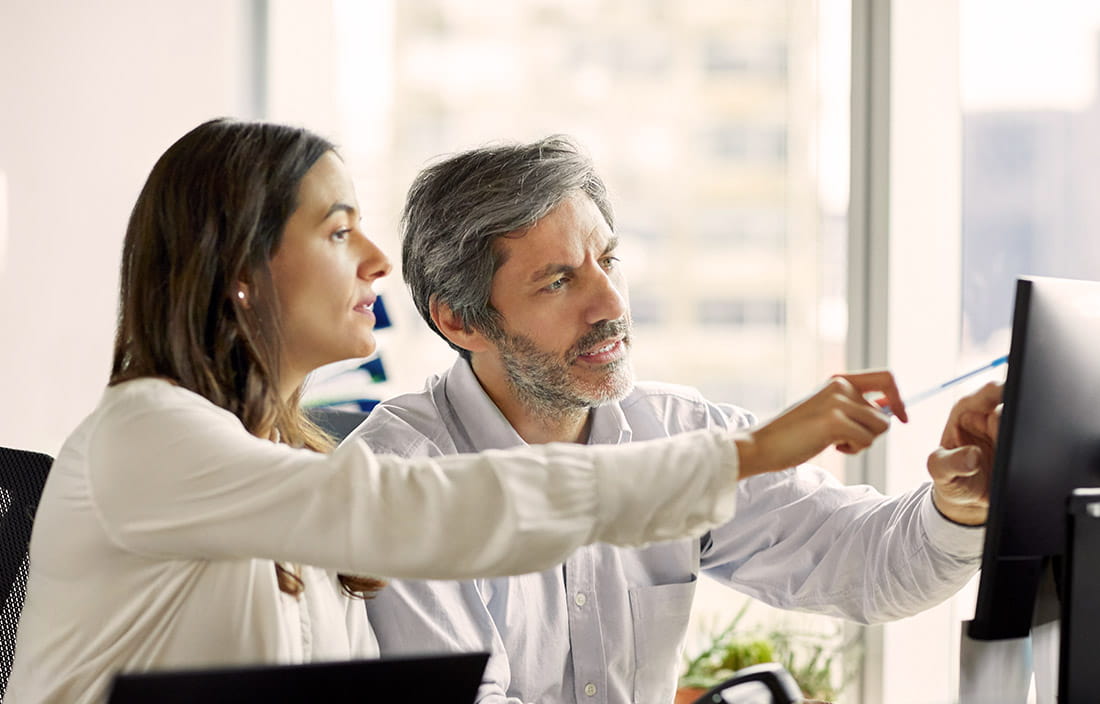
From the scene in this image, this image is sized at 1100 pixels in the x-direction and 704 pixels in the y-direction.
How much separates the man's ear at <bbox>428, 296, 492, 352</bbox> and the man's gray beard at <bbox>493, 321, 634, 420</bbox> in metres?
0.04

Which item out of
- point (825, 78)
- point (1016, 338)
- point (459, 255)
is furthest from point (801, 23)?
point (1016, 338)

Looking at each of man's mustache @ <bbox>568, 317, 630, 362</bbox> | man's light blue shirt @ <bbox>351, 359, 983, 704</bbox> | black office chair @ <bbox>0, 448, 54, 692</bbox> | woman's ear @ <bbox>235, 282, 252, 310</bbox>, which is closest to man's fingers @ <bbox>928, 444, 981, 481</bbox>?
man's light blue shirt @ <bbox>351, 359, 983, 704</bbox>

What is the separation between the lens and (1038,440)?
1.05 metres

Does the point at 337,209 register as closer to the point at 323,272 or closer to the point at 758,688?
the point at 323,272

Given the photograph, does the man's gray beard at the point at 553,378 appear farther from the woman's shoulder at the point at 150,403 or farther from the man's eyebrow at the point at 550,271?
the woman's shoulder at the point at 150,403

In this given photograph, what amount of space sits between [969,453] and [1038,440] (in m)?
0.29

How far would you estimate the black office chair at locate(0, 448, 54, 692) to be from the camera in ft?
4.70

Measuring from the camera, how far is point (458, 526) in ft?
3.26

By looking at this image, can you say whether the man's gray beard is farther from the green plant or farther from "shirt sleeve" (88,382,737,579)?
the green plant

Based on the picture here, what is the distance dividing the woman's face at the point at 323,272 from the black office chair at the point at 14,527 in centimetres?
39

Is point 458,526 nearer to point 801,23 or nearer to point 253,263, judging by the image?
point 253,263

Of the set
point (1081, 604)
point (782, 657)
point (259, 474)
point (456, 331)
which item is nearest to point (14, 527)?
point (259, 474)

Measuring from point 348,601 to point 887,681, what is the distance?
74.2 inches

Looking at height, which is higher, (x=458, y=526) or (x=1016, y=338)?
(x=1016, y=338)
